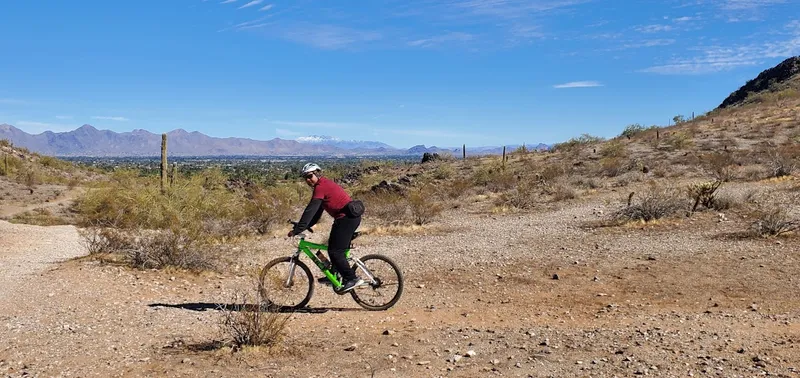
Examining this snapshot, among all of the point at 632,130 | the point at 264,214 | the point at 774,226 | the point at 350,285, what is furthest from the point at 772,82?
the point at 350,285

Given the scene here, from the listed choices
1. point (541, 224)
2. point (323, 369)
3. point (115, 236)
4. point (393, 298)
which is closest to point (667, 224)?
point (541, 224)

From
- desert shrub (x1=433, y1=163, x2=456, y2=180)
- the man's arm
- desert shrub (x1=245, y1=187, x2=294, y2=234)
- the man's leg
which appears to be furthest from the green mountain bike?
desert shrub (x1=433, y1=163, x2=456, y2=180)

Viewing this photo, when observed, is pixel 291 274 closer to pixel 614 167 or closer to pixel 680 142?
pixel 614 167

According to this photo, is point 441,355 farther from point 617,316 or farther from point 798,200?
point 798,200

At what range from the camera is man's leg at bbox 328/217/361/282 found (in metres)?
7.04

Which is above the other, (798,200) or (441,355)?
(798,200)

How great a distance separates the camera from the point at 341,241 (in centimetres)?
710

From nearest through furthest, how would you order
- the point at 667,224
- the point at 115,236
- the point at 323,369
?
the point at 323,369 < the point at 115,236 < the point at 667,224

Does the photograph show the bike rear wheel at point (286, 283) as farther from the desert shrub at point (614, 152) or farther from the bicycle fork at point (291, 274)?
the desert shrub at point (614, 152)

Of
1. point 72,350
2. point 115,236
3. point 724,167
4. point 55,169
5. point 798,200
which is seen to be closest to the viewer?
point 72,350

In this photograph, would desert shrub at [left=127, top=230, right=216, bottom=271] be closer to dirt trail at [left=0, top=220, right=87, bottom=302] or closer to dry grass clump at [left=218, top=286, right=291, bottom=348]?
dirt trail at [left=0, top=220, right=87, bottom=302]

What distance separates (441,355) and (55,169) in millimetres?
48450

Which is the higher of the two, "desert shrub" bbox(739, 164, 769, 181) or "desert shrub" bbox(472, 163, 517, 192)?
"desert shrub" bbox(739, 164, 769, 181)

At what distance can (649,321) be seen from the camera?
6.61 m
